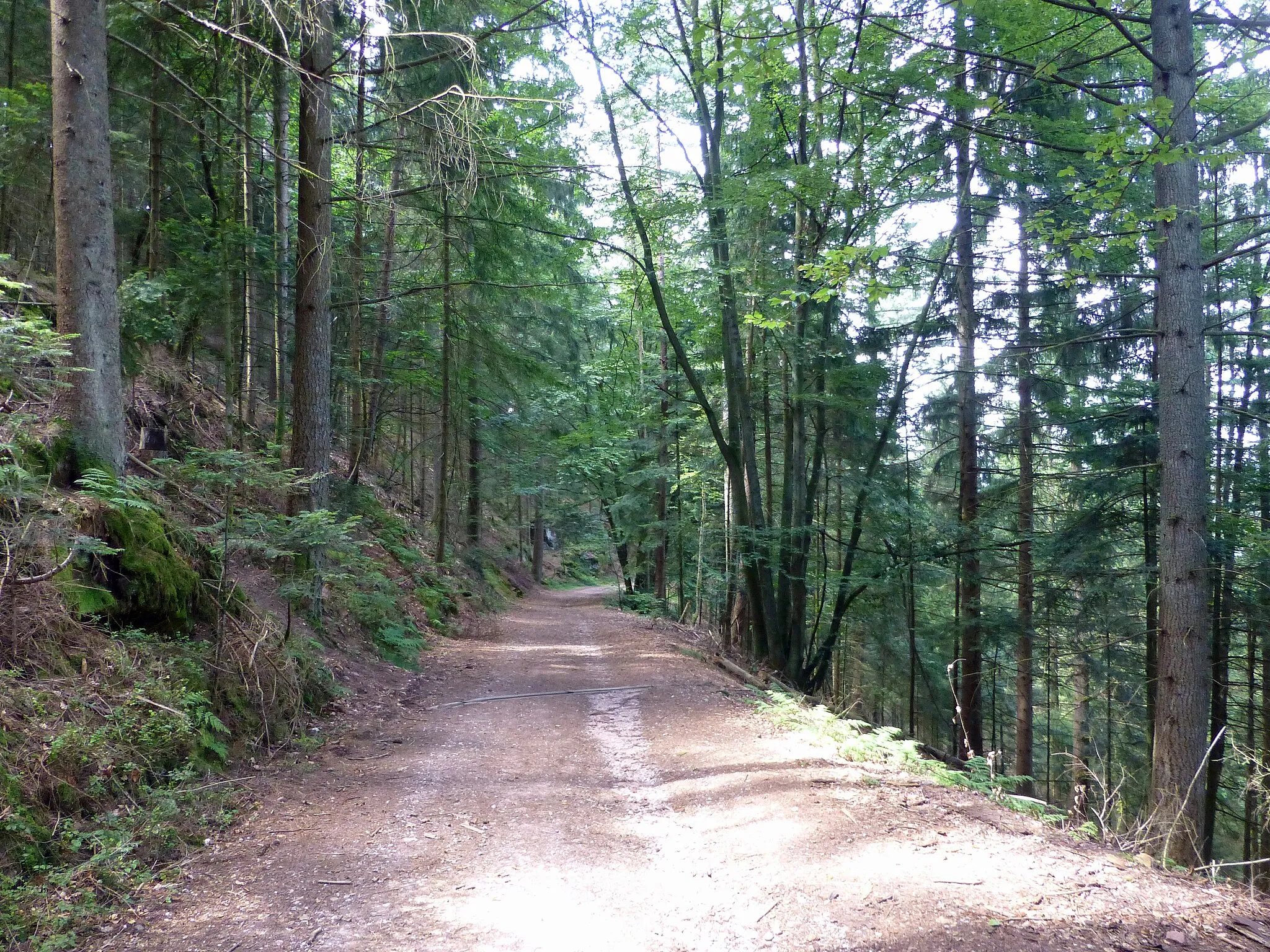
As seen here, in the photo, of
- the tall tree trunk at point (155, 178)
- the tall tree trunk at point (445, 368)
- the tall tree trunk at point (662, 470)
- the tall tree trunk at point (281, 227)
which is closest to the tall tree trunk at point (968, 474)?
the tall tree trunk at point (662, 470)

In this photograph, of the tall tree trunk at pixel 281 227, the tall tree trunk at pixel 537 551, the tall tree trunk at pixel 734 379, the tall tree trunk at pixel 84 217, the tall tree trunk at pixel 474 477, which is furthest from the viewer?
the tall tree trunk at pixel 537 551

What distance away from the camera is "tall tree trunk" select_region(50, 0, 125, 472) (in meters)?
5.57

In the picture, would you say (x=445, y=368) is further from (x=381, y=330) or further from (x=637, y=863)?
(x=637, y=863)

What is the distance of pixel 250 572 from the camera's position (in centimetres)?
884

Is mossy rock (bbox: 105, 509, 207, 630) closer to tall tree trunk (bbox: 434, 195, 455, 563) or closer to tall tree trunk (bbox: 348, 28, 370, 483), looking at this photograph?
tall tree trunk (bbox: 348, 28, 370, 483)

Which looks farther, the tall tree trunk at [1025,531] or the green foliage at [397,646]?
the tall tree trunk at [1025,531]

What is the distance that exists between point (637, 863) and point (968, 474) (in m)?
11.4

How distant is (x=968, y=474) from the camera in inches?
521

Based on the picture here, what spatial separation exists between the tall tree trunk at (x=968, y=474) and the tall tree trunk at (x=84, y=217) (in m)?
11.1

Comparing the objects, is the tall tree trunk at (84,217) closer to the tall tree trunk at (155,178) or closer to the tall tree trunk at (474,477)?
the tall tree trunk at (155,178)

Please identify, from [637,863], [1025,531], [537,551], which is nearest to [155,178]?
Result: [637,863]

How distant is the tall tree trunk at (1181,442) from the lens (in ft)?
20.0

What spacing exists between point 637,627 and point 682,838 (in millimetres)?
11631

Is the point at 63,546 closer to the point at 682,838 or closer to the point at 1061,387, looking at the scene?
the point at 682,838
